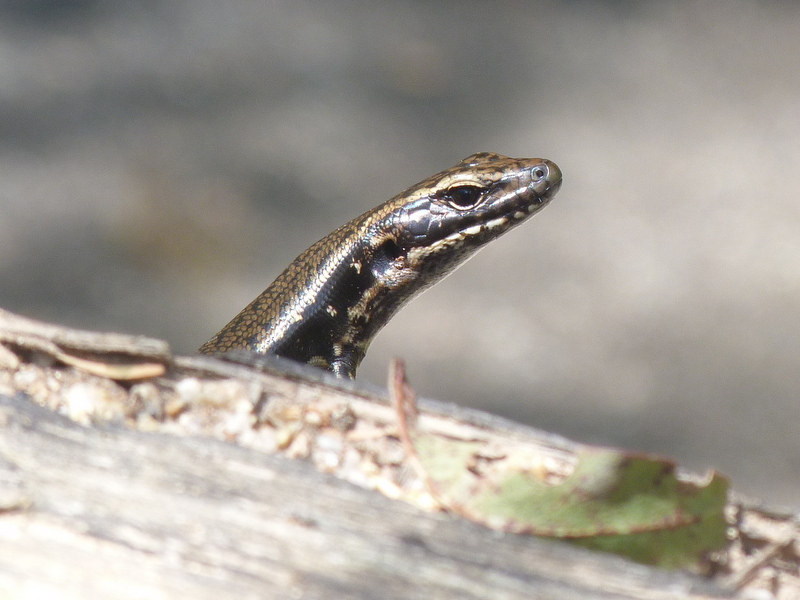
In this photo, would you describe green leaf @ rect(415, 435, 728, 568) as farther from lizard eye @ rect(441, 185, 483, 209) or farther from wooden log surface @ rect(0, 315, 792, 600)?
lizard eye @ rect(441, 185, 483, 209)

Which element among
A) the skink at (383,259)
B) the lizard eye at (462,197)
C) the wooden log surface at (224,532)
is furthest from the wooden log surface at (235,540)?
the lizard eye at (462,197)

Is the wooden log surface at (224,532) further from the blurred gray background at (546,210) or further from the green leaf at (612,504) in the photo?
the blurred gray background at (546,210)

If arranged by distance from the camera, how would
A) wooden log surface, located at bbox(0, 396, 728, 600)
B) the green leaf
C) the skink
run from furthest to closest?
1. the skink
2. the green leaf
3. wooden log surface, located at bbox(0, 396, 728, 600)

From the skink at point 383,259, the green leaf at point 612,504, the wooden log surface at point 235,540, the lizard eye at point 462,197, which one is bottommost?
the wooden log surface at point 235,540

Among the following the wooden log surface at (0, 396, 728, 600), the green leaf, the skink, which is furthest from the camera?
the skink

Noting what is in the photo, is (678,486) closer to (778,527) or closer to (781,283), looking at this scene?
(778,527)

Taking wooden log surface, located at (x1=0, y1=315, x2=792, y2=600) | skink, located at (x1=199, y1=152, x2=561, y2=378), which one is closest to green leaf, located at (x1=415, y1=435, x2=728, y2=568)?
wooden log surface, located at (x1=0, y1=315, x2=792, y2=600)

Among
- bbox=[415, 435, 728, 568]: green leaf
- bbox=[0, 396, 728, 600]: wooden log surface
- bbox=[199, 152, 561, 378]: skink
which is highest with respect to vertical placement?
bbox=[199, 152, 561, 378]: skink
